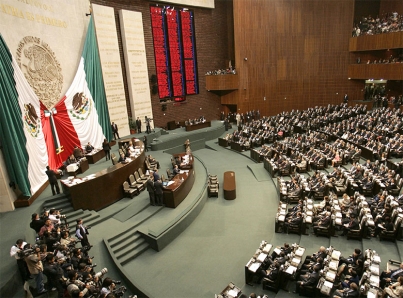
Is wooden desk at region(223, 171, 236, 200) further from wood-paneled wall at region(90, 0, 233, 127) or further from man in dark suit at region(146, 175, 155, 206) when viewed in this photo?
wood-paneled wall at region(90, 0, 233, 127)

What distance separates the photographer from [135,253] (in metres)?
8.09

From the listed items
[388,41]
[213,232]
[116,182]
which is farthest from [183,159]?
[388,41]

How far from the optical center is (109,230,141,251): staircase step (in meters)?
8.03

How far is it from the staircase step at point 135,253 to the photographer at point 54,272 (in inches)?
74.7

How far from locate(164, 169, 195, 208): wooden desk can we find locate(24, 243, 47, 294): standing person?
14.3ft

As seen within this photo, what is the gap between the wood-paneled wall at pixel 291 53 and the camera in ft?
74.8

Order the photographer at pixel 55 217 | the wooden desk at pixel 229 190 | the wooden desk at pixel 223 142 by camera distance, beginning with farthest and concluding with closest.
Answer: the wooden desk at pixel 223 142 < the wooden desk at pixel 229 190 < the photographer at pixel 55 217

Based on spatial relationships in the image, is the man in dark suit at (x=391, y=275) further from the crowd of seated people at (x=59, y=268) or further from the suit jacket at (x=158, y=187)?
the suit jacket at (x=158, y=187)

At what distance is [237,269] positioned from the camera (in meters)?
7.39

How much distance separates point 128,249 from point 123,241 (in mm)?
309

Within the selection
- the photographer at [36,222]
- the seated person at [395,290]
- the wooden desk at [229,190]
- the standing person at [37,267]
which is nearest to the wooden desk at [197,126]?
the wooden desk at [229,190]

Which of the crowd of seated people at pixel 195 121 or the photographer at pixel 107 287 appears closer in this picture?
the photographer at pixel 107 287

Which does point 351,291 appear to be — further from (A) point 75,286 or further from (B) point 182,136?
(B) point 182,136

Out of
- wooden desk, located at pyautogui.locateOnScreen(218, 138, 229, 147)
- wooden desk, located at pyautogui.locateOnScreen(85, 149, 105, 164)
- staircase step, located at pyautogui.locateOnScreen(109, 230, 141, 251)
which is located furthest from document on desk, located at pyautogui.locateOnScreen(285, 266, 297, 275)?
wooden desk, located at pyautogui.locateOnScreen(218, 138, 229, 147)
